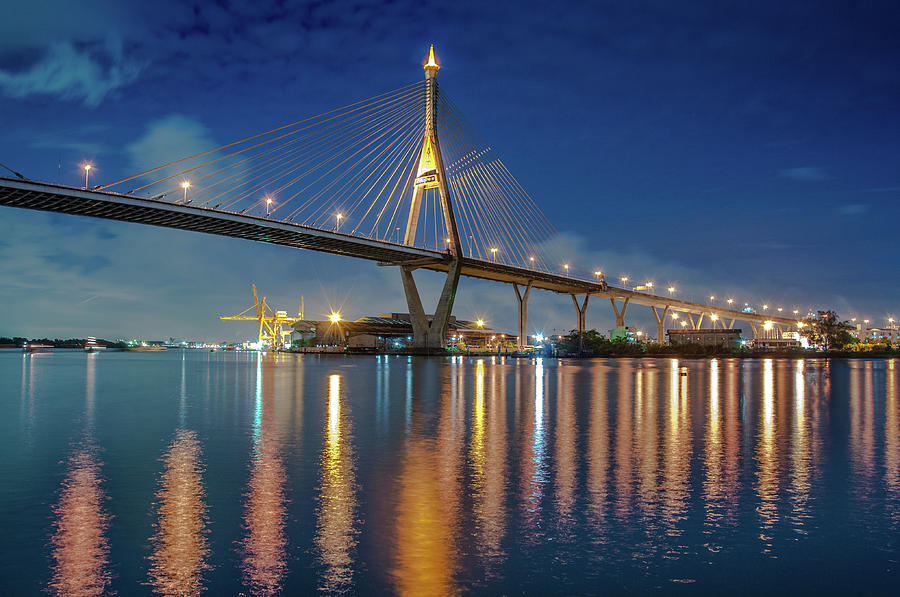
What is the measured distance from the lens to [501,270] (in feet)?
294

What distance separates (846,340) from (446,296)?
90.1 metres

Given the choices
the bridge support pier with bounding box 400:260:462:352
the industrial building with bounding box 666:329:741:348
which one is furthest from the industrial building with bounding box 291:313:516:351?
the bridge support pier with bounding box 400:260:462:352

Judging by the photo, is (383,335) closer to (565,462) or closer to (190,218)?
(190,218)

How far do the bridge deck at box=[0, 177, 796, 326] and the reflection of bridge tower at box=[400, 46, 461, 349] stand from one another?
186 centimetres

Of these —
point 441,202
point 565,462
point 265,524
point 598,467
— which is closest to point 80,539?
point 265,524

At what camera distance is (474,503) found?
966 cm

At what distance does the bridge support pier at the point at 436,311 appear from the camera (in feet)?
259

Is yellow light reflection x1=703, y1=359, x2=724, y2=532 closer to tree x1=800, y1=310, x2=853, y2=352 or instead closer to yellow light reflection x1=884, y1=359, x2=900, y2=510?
yellow light reflection x1=884, y1=359, x2=900, y2=510

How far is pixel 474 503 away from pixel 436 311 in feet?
236

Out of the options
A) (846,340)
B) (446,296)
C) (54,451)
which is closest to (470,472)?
(54,451)

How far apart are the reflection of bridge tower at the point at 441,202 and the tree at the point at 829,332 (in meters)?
86.2

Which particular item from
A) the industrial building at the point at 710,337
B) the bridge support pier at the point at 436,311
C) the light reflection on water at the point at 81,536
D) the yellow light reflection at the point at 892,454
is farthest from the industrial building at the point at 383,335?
the light reflection on water at the point at 81,536

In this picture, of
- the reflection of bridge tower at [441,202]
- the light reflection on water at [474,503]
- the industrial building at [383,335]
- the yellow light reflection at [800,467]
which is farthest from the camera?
the industrial building at [383,335]

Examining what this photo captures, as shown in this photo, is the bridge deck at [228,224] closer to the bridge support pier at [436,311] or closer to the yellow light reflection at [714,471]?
the bridge support pier at [436,311]
